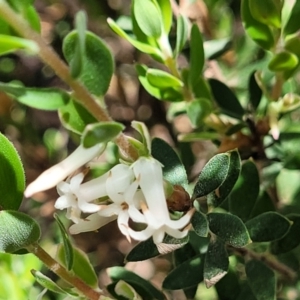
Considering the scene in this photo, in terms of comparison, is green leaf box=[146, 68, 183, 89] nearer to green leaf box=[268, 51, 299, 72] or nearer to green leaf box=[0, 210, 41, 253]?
green leaf box=[268, 51, 299, 72]

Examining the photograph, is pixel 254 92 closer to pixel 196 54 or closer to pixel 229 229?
pixel 196 54

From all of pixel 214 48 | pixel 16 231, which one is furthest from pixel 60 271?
pixel 214 48

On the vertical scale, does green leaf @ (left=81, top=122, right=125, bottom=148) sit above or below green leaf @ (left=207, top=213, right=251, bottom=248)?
above

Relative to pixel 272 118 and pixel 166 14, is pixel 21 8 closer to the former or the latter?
pixel 166 14

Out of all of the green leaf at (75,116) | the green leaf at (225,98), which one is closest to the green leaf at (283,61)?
the green leaf at (225,98)

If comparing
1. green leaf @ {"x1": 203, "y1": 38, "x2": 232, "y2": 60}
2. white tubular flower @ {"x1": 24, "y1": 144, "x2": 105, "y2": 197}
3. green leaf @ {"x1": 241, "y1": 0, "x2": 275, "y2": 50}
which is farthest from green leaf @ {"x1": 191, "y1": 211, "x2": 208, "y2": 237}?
green leaf @ {"x1": 203, "y1": 38, "x2": 232, "y2": 60}

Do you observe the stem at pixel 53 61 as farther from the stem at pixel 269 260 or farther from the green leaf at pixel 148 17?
the stem at pixel 269 260

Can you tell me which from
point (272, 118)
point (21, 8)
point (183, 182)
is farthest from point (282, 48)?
point (21, 8)
